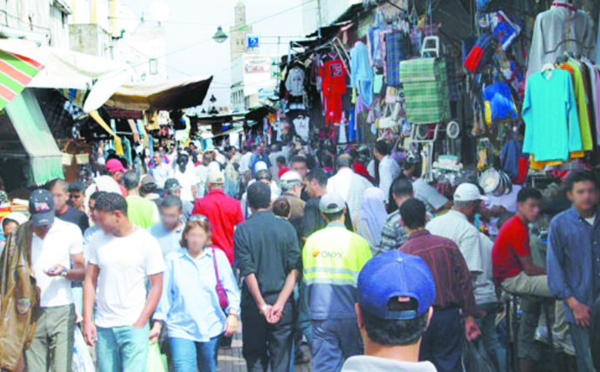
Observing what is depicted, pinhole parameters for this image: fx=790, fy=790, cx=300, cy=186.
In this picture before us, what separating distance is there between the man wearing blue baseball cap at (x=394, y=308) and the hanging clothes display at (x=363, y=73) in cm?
1064

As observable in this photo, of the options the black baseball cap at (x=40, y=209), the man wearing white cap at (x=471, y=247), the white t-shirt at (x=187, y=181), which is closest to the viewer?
the black baseball cap at (x=40, y=209)

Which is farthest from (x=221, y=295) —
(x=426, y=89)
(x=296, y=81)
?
(x=296, y=81)

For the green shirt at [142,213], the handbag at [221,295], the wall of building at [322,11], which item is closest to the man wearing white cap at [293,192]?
the green shirt at [142,213]

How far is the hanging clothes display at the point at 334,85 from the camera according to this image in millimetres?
15734

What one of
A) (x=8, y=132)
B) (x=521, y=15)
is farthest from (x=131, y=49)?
(x=521, y=15)

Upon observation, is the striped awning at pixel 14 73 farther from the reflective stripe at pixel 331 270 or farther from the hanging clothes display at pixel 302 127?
the hanging clothes display at pixel 302 127

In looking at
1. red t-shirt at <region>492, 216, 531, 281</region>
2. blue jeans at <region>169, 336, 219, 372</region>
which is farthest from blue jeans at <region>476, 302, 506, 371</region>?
blue jeans at <region>169, 336, 219, 372</region>

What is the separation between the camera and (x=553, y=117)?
6289 millimetres

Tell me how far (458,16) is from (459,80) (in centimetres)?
98

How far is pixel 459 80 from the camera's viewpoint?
10.1 metres

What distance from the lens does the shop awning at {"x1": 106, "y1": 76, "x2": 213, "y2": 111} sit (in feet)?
40.3

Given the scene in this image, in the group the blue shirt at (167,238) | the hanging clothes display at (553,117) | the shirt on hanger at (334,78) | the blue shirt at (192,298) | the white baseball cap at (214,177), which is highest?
the shirt on hanger at (334,78)

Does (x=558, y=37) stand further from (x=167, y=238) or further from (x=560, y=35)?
(x=167, y=238)

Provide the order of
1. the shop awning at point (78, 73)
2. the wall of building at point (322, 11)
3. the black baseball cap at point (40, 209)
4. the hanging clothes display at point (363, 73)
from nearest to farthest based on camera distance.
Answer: the black baseball cap at point (40, 209) < the shop awning at point (78, 73) < the hanging clothes display at point (363, 73) < the wall of building at point (322, 11)
